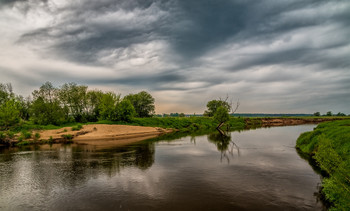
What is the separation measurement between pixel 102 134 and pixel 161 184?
3834cm

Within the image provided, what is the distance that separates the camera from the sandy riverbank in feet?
141

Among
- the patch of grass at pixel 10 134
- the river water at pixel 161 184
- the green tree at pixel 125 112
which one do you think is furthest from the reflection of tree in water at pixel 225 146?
the patch of grass at pixel 10 134

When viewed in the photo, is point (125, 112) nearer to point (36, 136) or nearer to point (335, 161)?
point (36, 136)

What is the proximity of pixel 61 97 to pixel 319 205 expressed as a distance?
78.9 metres

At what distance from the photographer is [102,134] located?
48938 mm

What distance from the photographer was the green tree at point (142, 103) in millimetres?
94625

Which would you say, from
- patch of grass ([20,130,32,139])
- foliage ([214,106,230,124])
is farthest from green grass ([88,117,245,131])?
patch of grass ([20,130,32,139])

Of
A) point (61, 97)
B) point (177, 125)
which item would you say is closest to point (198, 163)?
point (177, 125)

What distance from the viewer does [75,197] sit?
42.9ft

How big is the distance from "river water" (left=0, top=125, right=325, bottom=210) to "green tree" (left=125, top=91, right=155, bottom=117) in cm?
7100

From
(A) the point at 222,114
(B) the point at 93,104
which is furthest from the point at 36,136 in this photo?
(A) the point at 222,114

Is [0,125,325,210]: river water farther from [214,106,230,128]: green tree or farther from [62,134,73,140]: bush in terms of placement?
[214,106,230,128]: green tree

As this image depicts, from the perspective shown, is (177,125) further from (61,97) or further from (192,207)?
(192,207)

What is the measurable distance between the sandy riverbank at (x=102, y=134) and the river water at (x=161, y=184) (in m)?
19.9
